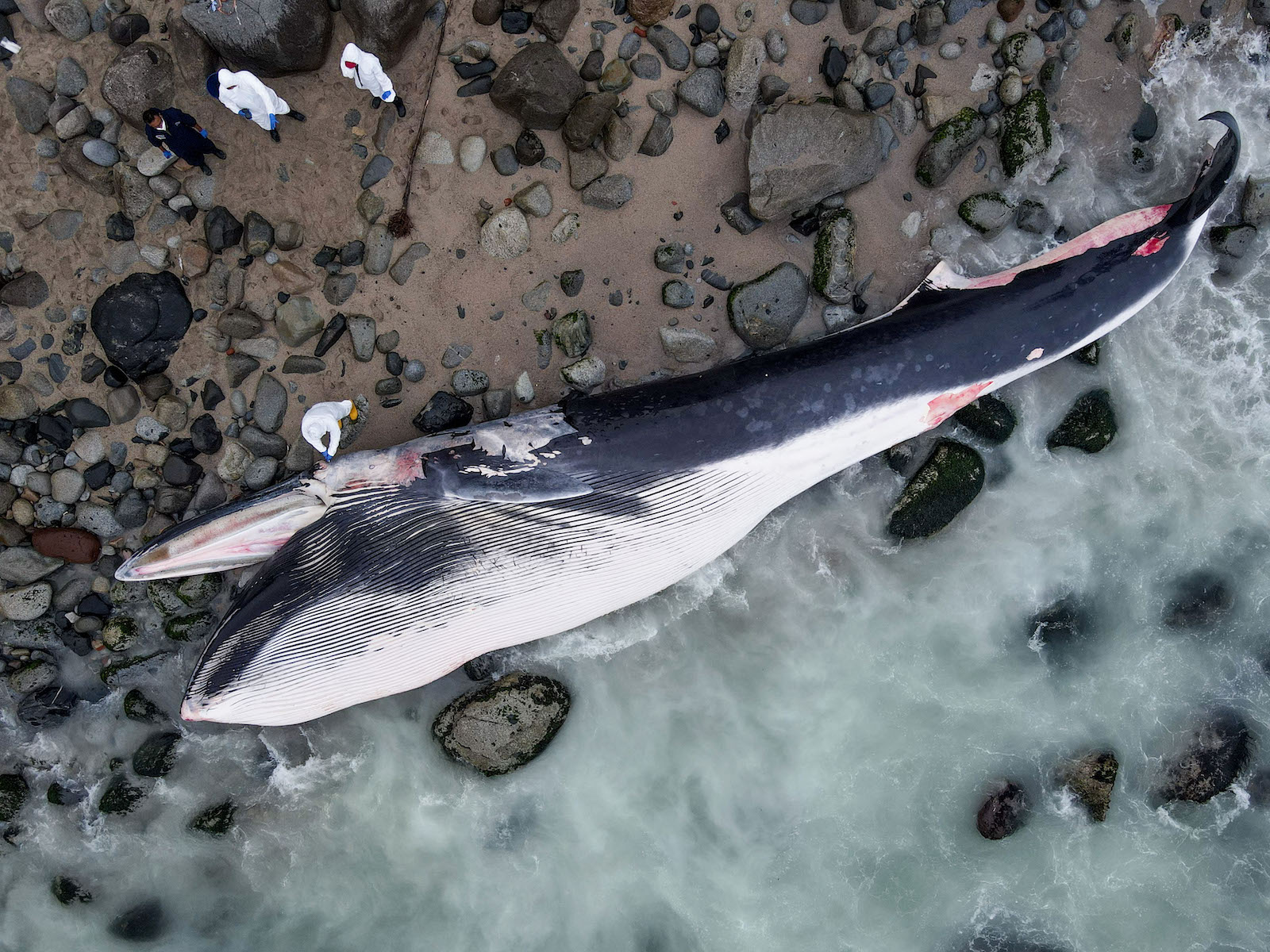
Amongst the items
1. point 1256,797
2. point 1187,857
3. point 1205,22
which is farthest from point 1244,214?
point 1187,857

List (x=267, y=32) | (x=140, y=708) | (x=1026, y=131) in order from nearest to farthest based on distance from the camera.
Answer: (x=267, y=32)
(x=1026, y=131)
(x=140, y=708)

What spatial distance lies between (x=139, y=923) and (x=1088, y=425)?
8.83 meters

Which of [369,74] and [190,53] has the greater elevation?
[190,53]

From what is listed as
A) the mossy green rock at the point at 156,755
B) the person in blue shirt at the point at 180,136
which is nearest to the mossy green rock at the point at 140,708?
the mossy green rock at the point at 156,755

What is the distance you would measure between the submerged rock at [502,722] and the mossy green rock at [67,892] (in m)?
3.16

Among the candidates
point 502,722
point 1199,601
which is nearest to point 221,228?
point 502,722

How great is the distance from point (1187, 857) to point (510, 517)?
6.49 metres

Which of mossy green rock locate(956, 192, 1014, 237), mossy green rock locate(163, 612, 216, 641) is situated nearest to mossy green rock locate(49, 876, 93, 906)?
mossy green rock locate(163, 612, 216, 641)

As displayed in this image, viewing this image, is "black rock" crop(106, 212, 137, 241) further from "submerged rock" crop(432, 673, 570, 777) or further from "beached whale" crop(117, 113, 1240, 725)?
"submerged rock" crop(432, 673, 570, 777)

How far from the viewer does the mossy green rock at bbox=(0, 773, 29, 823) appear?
19.3 feet

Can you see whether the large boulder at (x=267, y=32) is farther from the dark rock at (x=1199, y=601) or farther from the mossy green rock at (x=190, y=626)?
the dark rock at (x=1199, y=601)

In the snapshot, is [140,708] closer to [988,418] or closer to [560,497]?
[560,497]

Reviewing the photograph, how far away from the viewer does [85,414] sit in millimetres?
5625

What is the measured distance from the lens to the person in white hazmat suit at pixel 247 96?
16.0 ft
